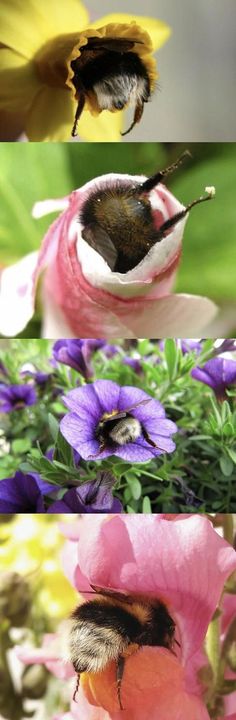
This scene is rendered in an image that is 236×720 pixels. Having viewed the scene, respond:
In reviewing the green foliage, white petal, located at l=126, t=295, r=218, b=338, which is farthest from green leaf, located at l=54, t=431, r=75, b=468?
white petal, located at l=126, t=295, r=218, b=338

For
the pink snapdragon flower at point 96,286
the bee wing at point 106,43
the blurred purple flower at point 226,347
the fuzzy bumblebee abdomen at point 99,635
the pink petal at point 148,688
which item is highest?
the bee wing at point 106,43

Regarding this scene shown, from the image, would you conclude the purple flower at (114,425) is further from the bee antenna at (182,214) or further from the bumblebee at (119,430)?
the bee antenna at (182,214)

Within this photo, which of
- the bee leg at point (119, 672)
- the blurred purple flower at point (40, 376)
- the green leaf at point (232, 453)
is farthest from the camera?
the blurred purple flower at point (40, 376)

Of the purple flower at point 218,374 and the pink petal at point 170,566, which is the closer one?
the pink petal at point 170,566

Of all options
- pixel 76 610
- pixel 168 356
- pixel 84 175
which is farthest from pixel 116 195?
pixel 76 610

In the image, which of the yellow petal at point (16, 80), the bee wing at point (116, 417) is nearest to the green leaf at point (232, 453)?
the bee wing at point (116, 417)

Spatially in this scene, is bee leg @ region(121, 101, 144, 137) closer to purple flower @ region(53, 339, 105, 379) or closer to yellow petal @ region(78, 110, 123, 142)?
yellow petal @ region(78, 110, 123, 142)

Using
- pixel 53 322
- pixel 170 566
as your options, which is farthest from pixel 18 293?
pixel 170 566
